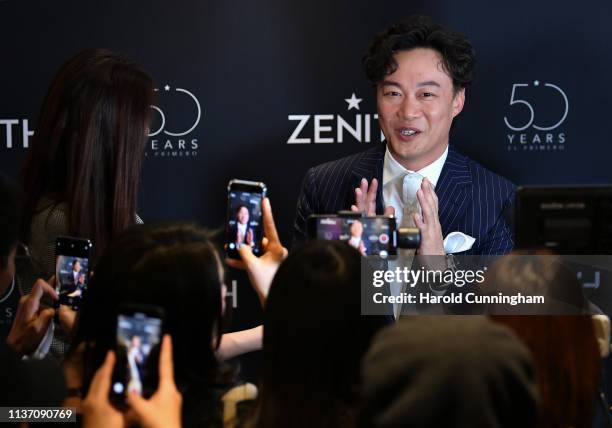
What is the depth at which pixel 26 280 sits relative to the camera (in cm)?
272

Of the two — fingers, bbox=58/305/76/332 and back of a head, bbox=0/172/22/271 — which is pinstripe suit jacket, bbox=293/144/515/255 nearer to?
fingers, bbox=58/305/76/332

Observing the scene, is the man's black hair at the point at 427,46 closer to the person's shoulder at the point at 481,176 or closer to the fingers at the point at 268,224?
the person's shoulder at the point at 481,176

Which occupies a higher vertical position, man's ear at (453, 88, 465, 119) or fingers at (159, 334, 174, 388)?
man's ear at (453, 88, 465, 119)

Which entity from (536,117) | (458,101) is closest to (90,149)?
(458,101)

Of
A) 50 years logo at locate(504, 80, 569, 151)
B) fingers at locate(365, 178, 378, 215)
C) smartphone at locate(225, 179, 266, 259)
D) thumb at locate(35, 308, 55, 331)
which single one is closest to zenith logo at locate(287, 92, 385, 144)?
50 years logo at locate(504, 80, 569, 151)

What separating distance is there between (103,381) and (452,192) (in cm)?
210

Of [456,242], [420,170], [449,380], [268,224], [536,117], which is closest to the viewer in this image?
[449,380]

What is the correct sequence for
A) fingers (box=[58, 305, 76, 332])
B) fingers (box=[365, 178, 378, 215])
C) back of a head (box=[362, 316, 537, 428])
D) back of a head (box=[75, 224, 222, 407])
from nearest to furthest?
back of a head (box=[362, 316, 537, 428]), back of a head (box=[75, 224, 222, 407]), fingers (box=[58, 305, 76, 332]), fingers (box=[365, 178, 378, 215])

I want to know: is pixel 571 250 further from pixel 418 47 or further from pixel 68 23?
pixel 68 23

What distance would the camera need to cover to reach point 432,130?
3.48 meters

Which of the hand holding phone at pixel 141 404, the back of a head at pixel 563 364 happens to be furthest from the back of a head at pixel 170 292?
the back of a head at pixel 563 364

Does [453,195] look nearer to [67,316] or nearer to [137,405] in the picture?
[67,316]

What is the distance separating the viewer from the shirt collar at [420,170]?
3.54 meters

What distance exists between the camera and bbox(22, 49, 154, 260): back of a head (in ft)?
8.49
